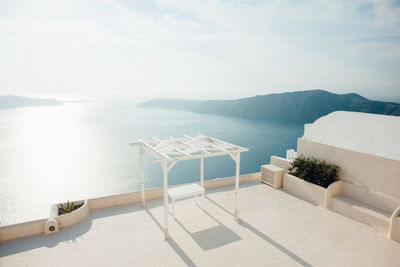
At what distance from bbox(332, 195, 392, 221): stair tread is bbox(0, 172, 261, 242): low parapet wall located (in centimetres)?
324

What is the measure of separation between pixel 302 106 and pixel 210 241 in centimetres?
10145

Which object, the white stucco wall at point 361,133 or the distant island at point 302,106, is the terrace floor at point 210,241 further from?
the distant island at point 302,106

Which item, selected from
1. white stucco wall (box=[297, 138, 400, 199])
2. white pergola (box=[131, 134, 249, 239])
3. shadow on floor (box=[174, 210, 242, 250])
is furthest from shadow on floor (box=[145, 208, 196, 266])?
white stucco wall (box=[297, 138, 400, 199])

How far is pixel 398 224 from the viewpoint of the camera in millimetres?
5766

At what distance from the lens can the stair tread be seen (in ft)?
21.0

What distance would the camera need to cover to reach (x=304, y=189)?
8.17m

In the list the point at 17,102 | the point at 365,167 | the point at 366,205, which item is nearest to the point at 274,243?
the point at 366,205

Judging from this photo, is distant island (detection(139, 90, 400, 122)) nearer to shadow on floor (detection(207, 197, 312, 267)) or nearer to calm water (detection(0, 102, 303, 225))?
calm water (detection(0, 102, 303, 225))

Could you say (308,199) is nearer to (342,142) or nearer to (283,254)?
(342,142)

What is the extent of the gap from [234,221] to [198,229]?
1124 mm

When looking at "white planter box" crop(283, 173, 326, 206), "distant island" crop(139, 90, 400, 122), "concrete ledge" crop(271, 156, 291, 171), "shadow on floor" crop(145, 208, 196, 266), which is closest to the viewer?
"shadow on floor" crop(145, 208, 196, 266)

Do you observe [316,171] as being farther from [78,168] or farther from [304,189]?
[78,168]

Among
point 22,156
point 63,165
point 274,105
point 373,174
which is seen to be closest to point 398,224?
point 373,174

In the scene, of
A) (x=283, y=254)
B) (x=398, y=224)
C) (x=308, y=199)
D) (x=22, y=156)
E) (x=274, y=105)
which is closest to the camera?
(x=283, y=254)
